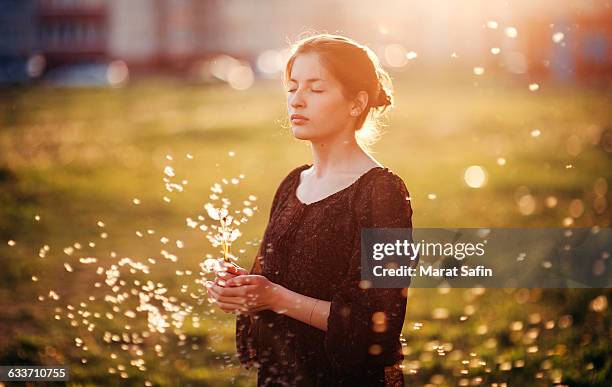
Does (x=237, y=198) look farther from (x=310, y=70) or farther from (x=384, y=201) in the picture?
(x=384, y=201)

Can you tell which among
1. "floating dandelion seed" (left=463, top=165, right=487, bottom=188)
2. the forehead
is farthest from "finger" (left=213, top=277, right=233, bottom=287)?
"floating dandelion seed" (left=463, top=165, right=487, bottom=188)

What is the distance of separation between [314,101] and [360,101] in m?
0.19

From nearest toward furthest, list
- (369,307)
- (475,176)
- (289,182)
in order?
(369,307), (289,182), (475,176)

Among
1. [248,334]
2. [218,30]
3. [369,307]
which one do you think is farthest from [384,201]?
[218,30]

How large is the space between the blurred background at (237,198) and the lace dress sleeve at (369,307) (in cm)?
65

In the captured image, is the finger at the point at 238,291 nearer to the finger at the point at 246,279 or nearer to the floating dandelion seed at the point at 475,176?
the finger at the point at 246,279

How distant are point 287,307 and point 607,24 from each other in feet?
122

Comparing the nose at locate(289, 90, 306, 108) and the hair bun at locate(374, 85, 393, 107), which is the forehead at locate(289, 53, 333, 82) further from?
the hair bun at locate(374, 85, 393, 107)

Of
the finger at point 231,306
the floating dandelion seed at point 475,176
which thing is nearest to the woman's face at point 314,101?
the finger at point 231,306

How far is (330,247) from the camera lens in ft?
10.2

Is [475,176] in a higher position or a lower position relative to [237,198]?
higher

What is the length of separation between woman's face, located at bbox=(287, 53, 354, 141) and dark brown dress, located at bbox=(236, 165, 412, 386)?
256mm

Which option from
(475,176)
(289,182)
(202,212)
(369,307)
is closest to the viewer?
(369,307)

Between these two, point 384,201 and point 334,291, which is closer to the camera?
point 384,201
